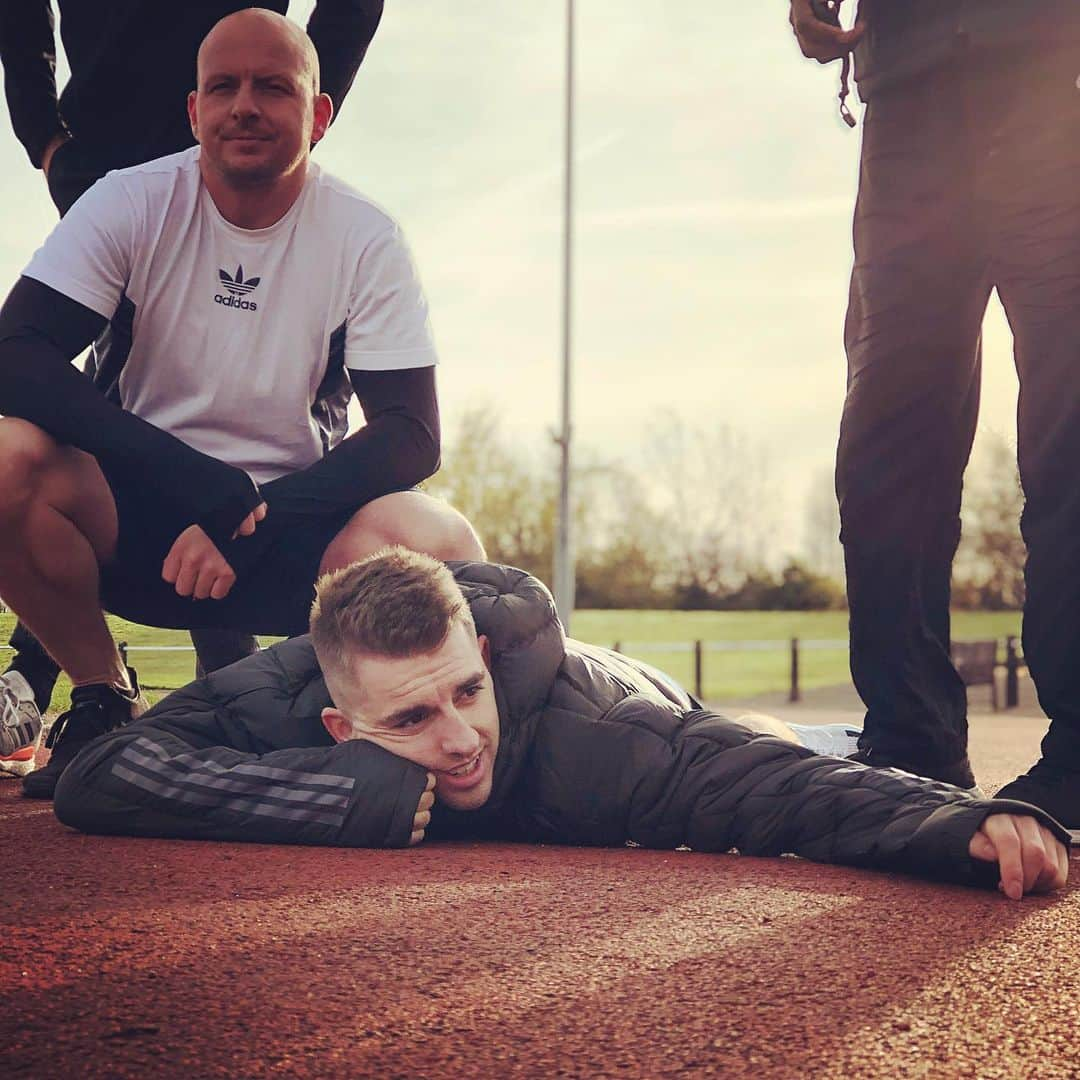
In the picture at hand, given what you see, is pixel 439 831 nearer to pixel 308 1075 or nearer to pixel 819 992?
pixel 819 992

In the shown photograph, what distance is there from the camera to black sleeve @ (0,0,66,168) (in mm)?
4441

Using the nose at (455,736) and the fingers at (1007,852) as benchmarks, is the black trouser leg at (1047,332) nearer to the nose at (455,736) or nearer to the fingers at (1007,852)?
the fingers at (1007,852)

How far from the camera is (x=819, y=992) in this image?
71.5 inches

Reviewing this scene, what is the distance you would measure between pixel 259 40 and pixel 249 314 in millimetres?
719

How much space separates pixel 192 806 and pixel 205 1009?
1.19 metres

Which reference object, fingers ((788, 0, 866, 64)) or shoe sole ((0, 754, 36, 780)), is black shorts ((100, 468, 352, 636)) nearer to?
shoe sole ((0, 754, 36, 780))

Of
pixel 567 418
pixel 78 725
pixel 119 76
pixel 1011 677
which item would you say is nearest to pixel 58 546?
pixel 78 725

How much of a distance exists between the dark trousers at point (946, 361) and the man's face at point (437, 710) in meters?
1.07

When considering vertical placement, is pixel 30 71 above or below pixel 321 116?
above

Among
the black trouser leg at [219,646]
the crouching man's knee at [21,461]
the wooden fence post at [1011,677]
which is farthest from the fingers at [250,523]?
the wooden fence post at [1011,677]

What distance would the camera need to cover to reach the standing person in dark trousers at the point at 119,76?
14.3ft

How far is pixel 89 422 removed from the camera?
3.53 m

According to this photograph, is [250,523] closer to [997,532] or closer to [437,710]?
[437,710]

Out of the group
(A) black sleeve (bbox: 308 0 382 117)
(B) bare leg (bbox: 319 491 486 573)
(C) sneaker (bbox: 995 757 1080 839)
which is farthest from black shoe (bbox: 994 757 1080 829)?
(A) black sleeve (bbox: 308 0 382 117)
